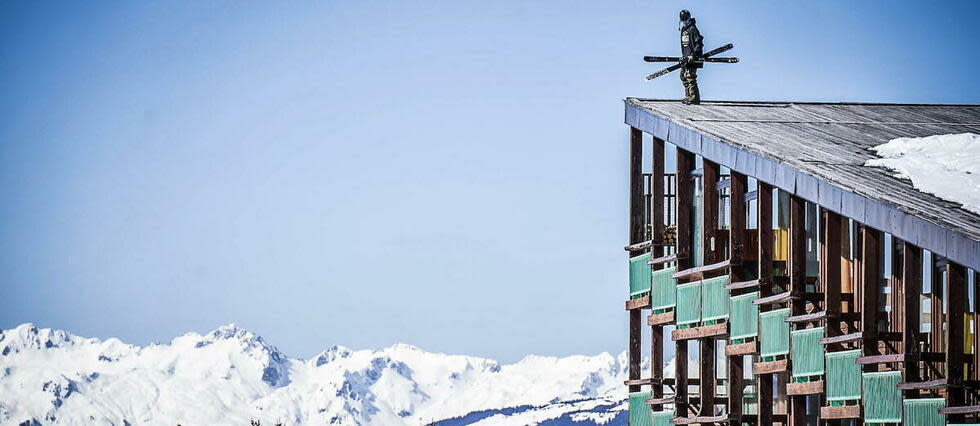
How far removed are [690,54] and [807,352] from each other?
13584 mm

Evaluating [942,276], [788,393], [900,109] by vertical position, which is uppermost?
[900,109]

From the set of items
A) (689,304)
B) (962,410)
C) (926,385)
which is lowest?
(962,410)

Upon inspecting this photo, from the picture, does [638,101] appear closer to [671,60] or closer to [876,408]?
[671,60]

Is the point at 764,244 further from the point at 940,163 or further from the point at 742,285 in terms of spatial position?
the point at 940,163

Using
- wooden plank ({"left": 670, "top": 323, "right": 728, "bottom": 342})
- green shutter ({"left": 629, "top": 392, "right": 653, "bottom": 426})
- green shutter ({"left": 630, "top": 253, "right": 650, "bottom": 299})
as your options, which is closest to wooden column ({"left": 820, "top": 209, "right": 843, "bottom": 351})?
wooden plank ({"left": 670, "top": 323, "right": 728, "bottom": 342})

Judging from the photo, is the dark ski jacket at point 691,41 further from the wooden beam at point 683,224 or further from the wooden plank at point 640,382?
the wooden plank at point 640,382

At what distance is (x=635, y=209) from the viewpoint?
5731cm

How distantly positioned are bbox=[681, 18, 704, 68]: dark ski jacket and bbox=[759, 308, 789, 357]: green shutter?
1105 centimetres

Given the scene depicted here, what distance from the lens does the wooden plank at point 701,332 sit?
51.0 m

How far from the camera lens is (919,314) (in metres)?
43.2

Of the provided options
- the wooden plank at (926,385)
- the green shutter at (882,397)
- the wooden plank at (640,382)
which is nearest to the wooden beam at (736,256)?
the wooden plank at (640,382)

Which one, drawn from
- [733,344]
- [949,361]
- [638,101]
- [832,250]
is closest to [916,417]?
[949,361]

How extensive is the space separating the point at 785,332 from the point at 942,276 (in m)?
5.57

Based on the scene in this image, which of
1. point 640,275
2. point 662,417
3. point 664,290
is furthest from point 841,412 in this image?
point 640,275
